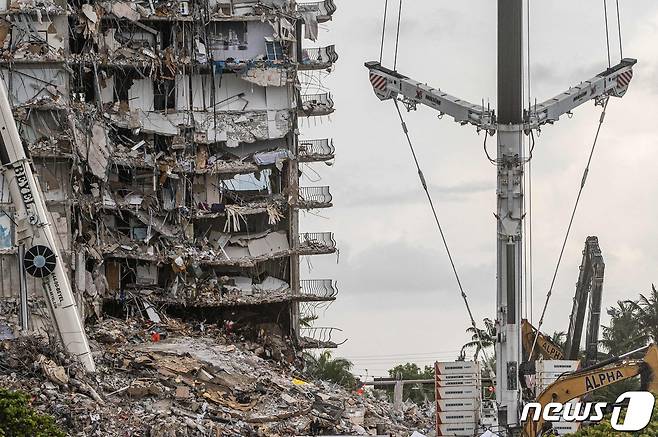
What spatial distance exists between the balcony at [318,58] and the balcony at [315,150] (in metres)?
3.43

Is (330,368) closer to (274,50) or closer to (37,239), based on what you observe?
(274,50)

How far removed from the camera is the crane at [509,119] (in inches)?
2137

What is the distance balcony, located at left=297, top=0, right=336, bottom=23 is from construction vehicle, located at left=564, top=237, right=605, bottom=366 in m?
20.6

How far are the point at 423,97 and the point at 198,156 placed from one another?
28.9 m

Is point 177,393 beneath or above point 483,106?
beneath

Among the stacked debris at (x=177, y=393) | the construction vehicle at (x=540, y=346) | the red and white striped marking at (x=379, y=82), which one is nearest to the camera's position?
the red and white striped marking at (x=379, y=82)

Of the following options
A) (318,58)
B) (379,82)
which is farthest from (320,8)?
(379,82)

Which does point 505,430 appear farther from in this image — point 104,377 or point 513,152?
point 104,377

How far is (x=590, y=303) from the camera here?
69.5 metres

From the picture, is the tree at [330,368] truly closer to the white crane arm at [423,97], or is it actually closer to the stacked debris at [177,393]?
the stacked debris at [177,393]

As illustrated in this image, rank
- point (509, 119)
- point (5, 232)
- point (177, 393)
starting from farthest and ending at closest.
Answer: point (5, 232), point (177, 393), point (509, 119)

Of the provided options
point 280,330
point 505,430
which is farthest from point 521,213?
point 280,330

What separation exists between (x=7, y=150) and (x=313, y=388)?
16243 mm

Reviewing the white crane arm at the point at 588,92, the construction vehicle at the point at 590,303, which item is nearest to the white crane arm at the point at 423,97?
the white crane arm at the point at 588,92
